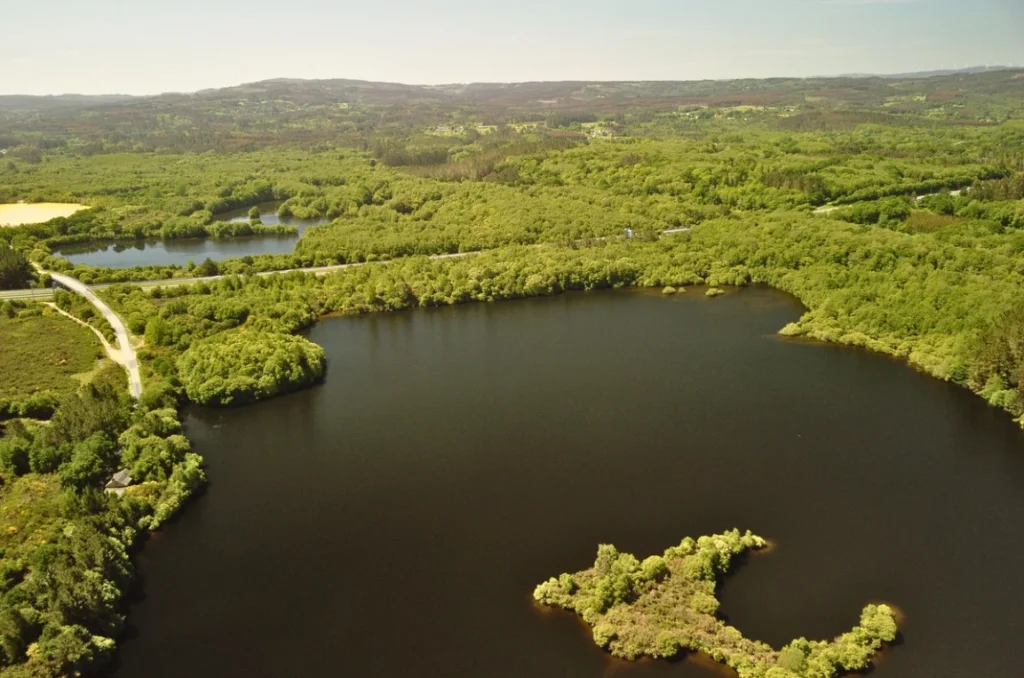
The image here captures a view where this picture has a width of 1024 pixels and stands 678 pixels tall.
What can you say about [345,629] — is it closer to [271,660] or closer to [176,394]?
[271,660]

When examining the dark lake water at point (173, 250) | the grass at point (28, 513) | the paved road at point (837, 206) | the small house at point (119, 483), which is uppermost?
the paved road at point (837, 206)

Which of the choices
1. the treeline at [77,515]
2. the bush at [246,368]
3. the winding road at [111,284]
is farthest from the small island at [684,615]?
the winding road at [111,284]

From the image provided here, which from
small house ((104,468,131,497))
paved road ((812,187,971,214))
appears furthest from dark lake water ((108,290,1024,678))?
paved road ((812,187,971,214))

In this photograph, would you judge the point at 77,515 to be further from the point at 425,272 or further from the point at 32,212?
the point at 32,212

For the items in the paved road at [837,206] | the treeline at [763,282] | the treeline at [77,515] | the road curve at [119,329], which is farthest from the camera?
the paved road at [837,206]

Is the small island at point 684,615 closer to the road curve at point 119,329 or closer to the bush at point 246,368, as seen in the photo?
the bush at point 246,368

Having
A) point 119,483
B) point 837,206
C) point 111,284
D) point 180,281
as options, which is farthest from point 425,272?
point 837,206
